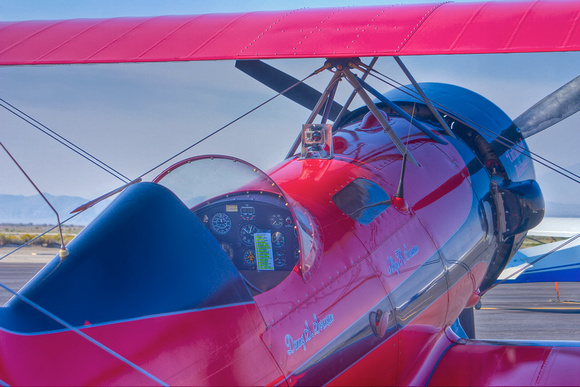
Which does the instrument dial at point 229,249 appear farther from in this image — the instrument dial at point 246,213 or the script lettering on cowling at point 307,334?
the script lettering on cowling at point 307,334

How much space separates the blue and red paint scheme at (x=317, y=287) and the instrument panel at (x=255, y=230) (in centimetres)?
5

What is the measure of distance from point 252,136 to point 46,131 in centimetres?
419

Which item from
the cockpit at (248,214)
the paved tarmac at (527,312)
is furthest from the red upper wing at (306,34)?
the paved tarmac at (527,312)

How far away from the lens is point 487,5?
566cm

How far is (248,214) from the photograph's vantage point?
4457 millimetres

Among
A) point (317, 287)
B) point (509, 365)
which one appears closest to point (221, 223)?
point (317, 287)

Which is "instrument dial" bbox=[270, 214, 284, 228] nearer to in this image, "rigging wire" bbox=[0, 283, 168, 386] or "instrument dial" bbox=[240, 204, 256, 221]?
"instrument dial" bbox=[240, 204, 256, 221]

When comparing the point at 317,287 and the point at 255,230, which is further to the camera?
the point at 255,230

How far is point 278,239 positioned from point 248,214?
258 mm

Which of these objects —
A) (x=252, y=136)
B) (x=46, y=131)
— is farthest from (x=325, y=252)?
(x=252, y=136)

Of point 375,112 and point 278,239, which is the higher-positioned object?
point 375,112

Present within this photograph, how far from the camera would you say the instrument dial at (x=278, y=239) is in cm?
434

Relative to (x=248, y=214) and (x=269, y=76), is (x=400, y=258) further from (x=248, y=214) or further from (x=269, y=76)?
(x=269, y=76)

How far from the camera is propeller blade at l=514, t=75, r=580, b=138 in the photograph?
732 centimetres
